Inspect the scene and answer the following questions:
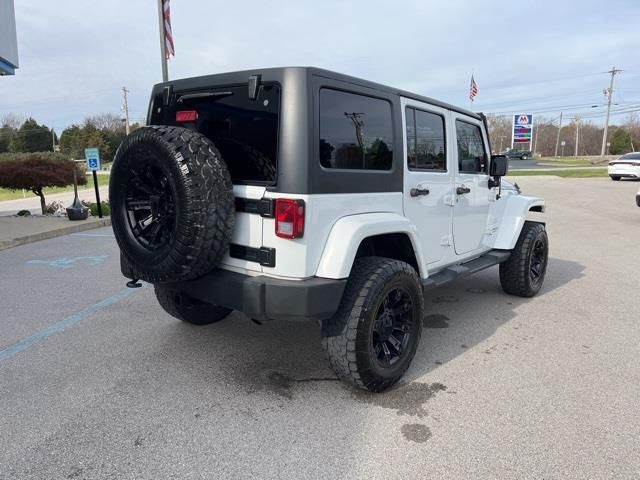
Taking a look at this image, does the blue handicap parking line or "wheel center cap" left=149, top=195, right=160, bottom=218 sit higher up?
"wheel center cap" left=149, top=195, right=160, bottom=218

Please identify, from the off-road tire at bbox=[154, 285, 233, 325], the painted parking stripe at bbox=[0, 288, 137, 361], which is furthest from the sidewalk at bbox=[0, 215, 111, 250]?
the off-road tire at bbox=[154, 285, 233, 325]

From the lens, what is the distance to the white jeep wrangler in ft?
8.72

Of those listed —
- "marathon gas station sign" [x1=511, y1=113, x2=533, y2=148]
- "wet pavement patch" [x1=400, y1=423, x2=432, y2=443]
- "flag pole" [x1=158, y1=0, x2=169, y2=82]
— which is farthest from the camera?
"marathon gas station sign" [x1=511, y1=113, x2=533, y2=148]

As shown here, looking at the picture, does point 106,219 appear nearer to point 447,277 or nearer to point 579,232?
point 447,277

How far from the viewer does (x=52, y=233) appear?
30.3 ft

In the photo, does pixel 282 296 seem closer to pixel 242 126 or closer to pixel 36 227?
pixel 242 126

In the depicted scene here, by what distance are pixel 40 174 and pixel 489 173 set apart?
1143 centimetres

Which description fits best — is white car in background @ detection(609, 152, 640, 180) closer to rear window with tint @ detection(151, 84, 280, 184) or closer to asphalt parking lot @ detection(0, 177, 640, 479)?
asphalt parking lot @ detection(0, 177, 640, 479)

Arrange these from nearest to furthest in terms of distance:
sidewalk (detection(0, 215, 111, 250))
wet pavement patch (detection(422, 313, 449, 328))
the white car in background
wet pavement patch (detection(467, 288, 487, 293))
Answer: wet pavement patch (detection(422, 313, 449, 328)) < wet pavement patch (detection(467, 288, 487, 293)) < sidewalk (detection(0, 215, 111, 250)) < the white car in background

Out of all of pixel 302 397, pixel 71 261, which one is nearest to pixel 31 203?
pixel 71 261

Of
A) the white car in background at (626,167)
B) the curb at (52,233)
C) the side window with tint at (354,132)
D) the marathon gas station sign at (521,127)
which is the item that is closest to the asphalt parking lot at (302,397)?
the side window with tint at (354,132)

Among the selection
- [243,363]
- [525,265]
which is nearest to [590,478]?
[243,363]

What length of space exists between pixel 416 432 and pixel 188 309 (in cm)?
225

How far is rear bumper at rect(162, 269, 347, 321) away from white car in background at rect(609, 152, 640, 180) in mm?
25638
